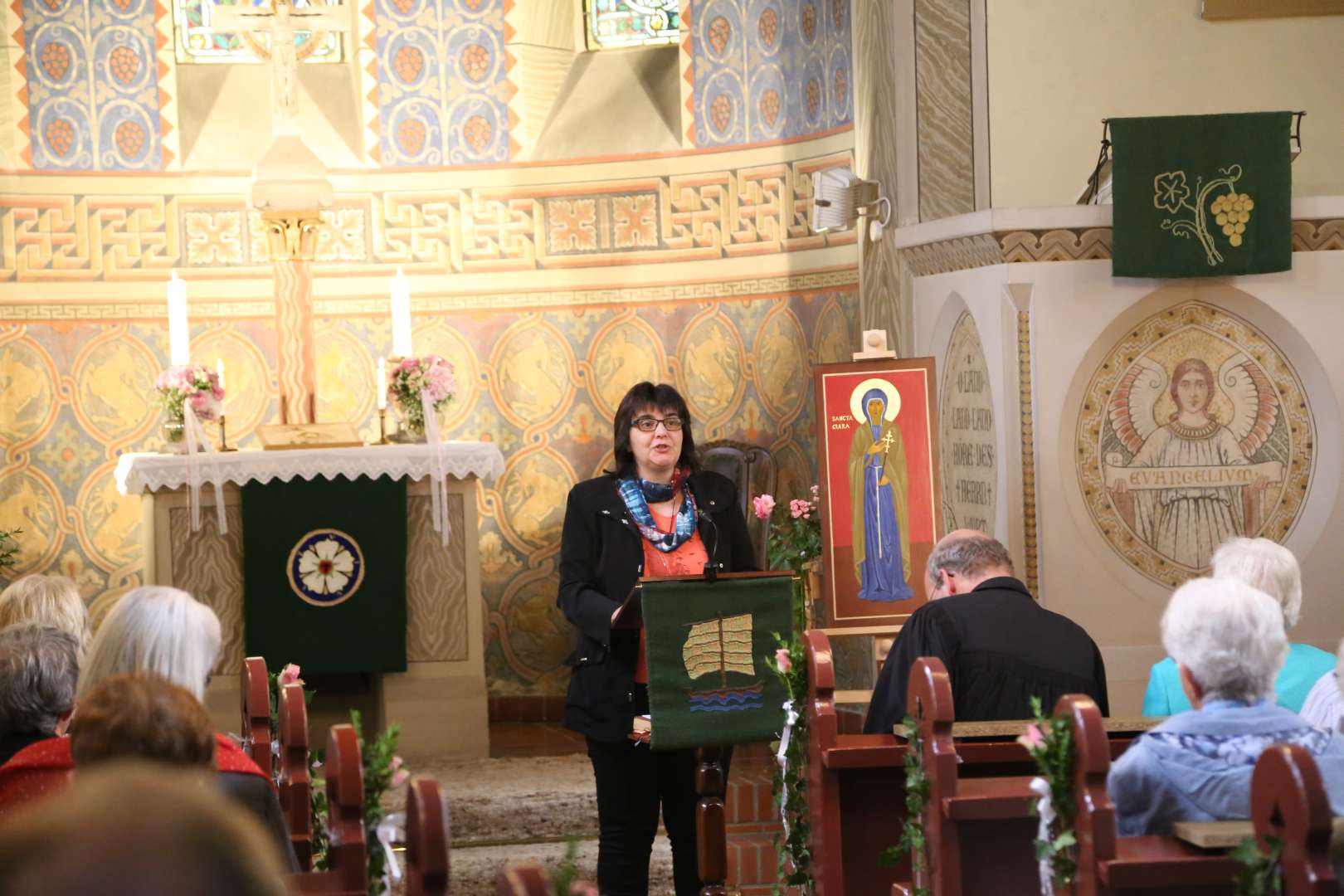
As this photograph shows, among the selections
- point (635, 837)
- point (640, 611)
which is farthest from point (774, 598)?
point (635, 837)

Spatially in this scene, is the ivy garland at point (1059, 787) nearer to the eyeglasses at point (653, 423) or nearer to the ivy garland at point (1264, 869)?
the ivy garland at point (1264, 869)

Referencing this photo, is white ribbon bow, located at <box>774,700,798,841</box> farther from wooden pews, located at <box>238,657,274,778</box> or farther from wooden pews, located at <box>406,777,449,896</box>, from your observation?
wooden pews, located at <box>406,777,449,896</box>

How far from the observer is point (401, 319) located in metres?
7.23

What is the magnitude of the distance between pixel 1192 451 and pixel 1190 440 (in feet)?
0.15

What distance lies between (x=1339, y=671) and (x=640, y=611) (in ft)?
5.70

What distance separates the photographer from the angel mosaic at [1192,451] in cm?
625

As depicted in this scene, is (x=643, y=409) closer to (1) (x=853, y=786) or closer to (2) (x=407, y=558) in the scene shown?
(1) (x=853, y=786)

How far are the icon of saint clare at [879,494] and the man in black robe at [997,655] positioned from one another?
1.41m

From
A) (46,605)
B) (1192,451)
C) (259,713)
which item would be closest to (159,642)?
(259,713)

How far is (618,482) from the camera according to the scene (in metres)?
4.52

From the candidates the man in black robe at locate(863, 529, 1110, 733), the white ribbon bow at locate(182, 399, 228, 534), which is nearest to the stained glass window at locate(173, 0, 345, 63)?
the white ribbon bow at locate(182, 399, 228, 534)

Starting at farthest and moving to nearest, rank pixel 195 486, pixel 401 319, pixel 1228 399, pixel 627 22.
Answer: pixel 627 22 → pixel 401 319 → pixel 195 486 → pixel 1228 399

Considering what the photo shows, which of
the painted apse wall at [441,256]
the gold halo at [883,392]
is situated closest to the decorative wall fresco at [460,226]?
the painted apse wall at [441,256]

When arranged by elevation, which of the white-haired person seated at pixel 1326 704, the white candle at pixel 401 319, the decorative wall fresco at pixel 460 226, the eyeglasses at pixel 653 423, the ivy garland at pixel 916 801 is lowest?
the ivy garland at pixel 916 801
